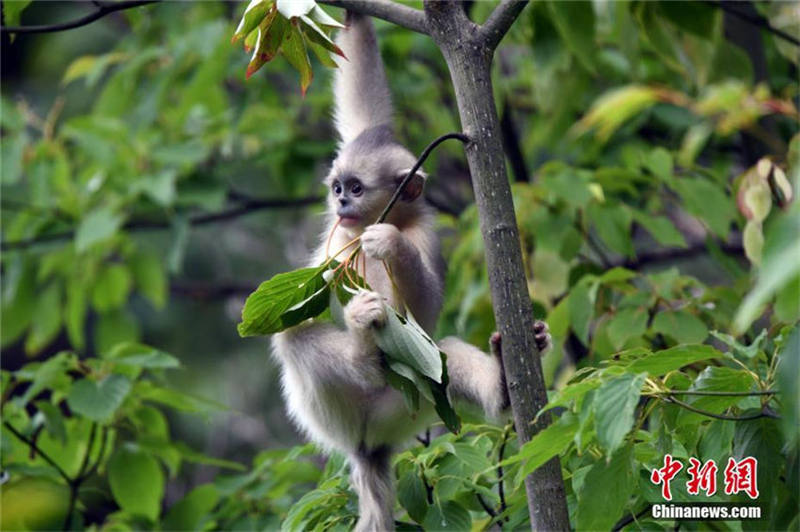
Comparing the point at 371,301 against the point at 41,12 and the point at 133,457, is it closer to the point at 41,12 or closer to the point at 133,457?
the point at 133,457

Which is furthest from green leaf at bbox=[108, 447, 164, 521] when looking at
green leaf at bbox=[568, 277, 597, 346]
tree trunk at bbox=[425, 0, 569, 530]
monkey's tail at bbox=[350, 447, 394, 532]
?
tree trunk at bbox=[425, 0, 569, 530]

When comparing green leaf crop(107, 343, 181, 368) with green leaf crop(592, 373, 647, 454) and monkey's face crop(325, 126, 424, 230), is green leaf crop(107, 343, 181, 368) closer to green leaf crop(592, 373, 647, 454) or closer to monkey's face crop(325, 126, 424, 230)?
monkey's face crop(325, 126, 424, 230)

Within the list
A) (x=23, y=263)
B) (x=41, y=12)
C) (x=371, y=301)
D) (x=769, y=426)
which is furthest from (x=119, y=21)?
(x=769, y=426)

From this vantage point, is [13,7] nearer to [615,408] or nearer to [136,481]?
[136,481]

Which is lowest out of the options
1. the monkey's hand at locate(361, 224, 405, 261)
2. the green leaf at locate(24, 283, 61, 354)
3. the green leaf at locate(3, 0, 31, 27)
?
the green leaf at locate(24, 283, 61, 354)

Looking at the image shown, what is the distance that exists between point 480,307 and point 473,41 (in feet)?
7.71

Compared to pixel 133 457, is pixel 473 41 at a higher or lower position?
higher

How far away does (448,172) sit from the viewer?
6.85 metres

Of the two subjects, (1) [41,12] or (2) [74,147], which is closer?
(2) [74,147]

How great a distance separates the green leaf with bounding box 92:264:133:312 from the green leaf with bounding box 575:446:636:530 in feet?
14.6

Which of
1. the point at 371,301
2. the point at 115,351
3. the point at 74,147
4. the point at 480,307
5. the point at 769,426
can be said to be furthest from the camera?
the point at 74,147

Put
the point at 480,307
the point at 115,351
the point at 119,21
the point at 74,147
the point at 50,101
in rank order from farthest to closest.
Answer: the point at 50,101 < the point at 119,21 < the point at 74,147 < the point at 480,307 < the point at 115,351

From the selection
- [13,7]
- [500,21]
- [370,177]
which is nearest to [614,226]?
[370,177]

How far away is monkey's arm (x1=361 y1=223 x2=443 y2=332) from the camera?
120 inches
